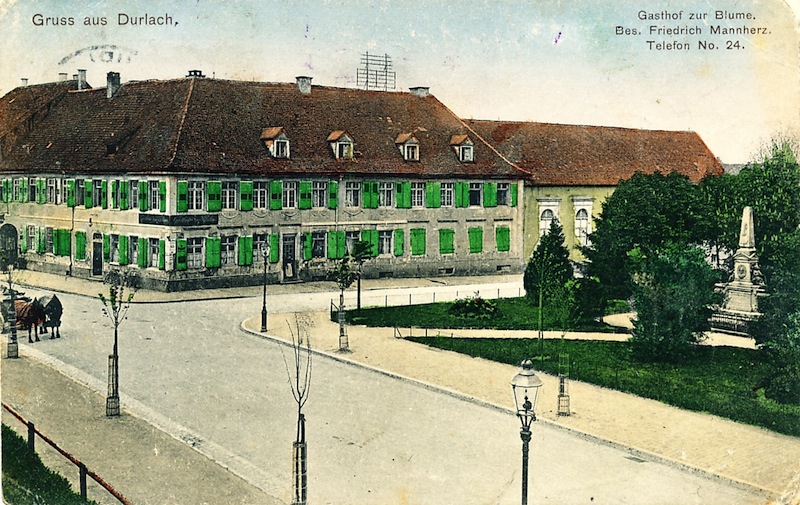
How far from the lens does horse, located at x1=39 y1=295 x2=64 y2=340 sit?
22.8m

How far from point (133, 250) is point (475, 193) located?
15.4m

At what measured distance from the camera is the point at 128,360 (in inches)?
815

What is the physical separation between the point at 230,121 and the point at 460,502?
23.3 metres

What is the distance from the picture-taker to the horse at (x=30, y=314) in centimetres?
2234

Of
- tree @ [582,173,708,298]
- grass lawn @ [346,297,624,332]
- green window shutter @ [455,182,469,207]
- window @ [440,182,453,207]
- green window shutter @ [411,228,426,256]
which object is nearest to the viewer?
grass lawn @ [346,297,624,332]

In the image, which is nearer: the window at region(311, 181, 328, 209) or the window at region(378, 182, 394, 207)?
the window at region(311, 181, 328, 209)

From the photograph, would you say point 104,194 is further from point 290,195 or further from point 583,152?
point 583,152

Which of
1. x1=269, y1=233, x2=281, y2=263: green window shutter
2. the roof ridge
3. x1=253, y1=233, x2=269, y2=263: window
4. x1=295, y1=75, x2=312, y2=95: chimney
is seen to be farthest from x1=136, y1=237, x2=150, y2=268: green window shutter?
x1=295, y1=75, x2=312, y2=95: chimney

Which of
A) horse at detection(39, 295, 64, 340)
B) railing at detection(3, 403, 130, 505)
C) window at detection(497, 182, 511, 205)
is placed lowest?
A: railing at detection(3, 403, 130, 505)

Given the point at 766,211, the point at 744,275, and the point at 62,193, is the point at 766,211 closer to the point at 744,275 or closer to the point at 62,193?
the point at 744,275

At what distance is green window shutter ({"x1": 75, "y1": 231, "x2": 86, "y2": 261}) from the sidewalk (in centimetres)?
1175

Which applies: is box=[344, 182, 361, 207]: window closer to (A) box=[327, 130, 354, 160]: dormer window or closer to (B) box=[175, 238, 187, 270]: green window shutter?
(A) box=[327, 130, 354, 160]: dormer window

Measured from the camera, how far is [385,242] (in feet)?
123

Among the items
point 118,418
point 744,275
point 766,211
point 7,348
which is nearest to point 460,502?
point 118,418
